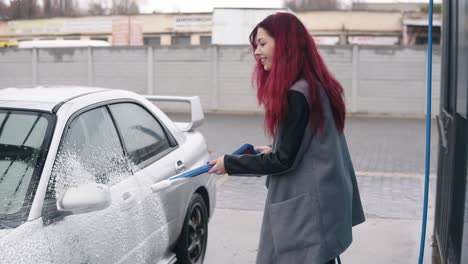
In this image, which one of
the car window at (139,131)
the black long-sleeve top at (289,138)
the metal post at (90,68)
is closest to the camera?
the black long-sleeve top at (289,138)

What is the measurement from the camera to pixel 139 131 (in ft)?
14.1

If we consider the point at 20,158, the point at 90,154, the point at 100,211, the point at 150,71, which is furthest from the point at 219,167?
the point at 150,71

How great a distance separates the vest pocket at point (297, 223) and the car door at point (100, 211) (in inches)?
34.4

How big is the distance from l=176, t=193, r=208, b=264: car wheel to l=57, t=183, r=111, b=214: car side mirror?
1.51 meters

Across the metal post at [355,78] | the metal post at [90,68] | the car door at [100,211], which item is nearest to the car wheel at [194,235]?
the car door at [100,211]

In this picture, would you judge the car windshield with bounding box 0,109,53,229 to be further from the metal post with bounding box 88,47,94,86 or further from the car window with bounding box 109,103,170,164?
the metal post with bounding box 88,47,94,86

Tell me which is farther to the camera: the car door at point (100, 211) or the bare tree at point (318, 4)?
the bare tree at point (318, 4)

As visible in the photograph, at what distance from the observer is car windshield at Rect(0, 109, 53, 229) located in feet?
9.60

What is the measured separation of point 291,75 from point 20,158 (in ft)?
4.54

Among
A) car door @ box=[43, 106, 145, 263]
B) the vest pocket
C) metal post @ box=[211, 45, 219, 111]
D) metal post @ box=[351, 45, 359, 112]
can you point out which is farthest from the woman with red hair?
metal post @ box=[211, 45, 219, 111]

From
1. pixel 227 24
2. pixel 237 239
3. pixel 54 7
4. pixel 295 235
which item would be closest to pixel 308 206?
pixel 295 235

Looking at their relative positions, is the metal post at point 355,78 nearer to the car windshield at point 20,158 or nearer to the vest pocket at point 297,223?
the car windshield at point 20,158

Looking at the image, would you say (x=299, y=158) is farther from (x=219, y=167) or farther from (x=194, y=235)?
(x=194, y=235)

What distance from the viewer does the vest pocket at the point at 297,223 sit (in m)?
2.84
